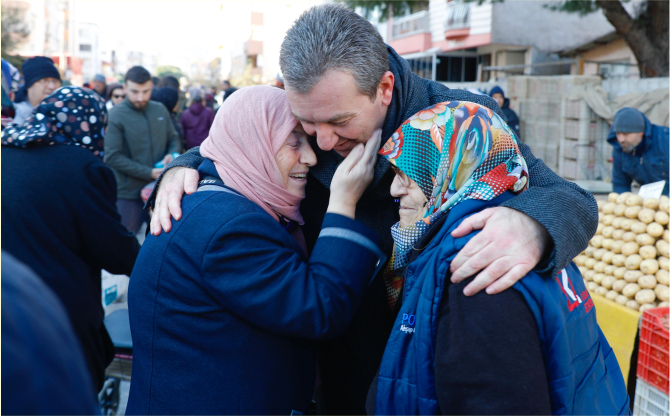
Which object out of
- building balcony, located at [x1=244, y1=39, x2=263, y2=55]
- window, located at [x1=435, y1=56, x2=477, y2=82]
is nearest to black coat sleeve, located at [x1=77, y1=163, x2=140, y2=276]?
window, located at [x1=435, y1=56, x2=477, y2=82]

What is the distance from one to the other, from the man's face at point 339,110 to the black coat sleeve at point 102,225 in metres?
1.28

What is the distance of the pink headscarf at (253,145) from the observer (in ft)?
5.25

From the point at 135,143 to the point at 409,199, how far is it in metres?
4.37

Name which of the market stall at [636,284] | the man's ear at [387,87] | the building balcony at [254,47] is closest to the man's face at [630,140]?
the market stall at [636,284]

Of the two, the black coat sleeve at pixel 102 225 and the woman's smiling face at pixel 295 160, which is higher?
the woman's smiling face at pixel 295 160

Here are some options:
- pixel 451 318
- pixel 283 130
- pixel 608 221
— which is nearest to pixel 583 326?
pixel 451 318

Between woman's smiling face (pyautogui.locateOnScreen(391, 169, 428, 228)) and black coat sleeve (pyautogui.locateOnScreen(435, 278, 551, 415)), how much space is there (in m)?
0.37

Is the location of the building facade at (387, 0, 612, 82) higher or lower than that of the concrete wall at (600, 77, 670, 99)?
higher

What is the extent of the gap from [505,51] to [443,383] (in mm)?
20299

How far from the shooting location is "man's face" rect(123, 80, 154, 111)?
5234mm

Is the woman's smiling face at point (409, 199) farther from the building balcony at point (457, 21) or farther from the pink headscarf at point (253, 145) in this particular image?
the building balcony at point (457, 21)

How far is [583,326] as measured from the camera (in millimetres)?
1328

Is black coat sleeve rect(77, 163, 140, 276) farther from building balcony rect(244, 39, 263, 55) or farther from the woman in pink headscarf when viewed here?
building balcony rect(244, 39, 263, 55)

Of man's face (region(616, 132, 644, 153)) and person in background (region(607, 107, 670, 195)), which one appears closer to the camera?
person in background (region(607, 107, 670, 195))
